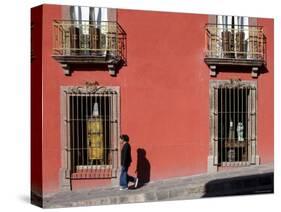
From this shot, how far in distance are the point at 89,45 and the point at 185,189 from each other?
11.1 feet

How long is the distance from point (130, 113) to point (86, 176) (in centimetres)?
149

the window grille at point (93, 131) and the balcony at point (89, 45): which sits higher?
the balcony at point (89, 45)

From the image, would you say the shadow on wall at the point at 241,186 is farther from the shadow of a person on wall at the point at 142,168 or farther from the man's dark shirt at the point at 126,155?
the man's dark shirt at the point at 126,155

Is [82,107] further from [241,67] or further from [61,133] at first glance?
[241,67]

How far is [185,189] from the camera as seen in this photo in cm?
1427

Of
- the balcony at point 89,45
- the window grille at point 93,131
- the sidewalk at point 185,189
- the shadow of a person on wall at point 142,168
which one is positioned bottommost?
the sidewalk at point 185,189

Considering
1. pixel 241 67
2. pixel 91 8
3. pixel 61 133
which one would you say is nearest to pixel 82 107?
pixel 61 133

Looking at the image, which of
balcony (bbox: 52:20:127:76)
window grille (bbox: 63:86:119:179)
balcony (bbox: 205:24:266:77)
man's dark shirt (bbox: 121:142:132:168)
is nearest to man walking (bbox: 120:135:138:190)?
man's dark shirt (bbox: 121:142:132:168)

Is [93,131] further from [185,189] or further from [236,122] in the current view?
[236,122]

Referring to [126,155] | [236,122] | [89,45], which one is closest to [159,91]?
[126,155]

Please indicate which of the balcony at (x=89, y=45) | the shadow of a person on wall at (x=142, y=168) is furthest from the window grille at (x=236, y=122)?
the balcony at (x=89, y=45)

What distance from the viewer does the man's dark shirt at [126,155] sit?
13773 millimetres

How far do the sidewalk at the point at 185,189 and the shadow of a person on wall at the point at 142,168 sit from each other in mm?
132

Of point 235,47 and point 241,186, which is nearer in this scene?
point 241,186
